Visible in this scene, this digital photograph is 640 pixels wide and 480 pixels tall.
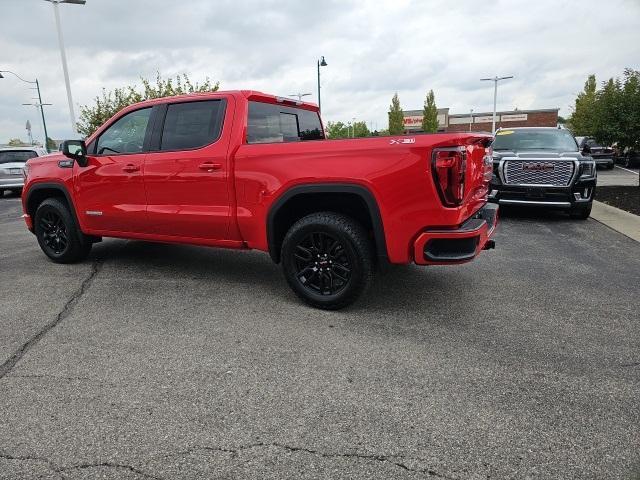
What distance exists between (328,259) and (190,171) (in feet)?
5.20

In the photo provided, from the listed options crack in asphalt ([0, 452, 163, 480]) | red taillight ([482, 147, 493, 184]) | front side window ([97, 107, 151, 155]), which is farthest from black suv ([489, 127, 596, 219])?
crack in asphalt ([0, 452, 163, 480])

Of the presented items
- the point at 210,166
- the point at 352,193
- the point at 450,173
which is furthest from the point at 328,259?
the point at 210,166

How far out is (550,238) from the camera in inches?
282

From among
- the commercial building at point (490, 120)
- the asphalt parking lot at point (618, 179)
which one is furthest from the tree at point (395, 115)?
the asphalt parking lot at point (618, 179)

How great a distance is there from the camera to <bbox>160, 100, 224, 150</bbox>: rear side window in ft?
14.8

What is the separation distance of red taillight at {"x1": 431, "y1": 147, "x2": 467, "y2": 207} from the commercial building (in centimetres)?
6043

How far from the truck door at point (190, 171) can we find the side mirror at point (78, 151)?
3.28 feet

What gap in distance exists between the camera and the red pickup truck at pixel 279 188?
3582 mm

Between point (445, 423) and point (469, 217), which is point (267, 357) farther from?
point (469, 217)

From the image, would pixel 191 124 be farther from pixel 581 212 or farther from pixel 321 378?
pixel 581 212

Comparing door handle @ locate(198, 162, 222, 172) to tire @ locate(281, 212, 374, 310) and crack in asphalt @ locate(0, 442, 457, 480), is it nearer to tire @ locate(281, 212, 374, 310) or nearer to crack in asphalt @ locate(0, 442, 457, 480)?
tire @ locate(281, 212, 374, 310)

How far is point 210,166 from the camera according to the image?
440 centimetres

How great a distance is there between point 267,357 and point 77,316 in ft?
6.34

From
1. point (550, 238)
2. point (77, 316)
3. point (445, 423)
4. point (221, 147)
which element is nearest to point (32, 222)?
point (77, 316)
